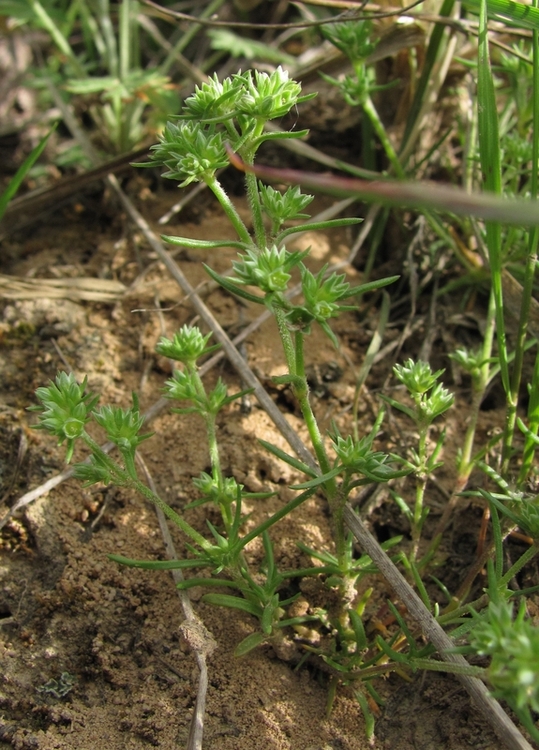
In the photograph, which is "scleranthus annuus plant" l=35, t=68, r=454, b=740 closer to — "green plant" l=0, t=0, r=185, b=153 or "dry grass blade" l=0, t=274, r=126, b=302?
"dry grass blade" l=0, t=274, r=126, b=302

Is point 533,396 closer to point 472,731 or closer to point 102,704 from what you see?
point 472,731

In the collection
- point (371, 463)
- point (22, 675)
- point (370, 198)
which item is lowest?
point (22, 675)

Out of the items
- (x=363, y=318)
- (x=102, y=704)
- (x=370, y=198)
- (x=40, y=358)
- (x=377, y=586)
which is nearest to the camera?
(x=370, y=198)

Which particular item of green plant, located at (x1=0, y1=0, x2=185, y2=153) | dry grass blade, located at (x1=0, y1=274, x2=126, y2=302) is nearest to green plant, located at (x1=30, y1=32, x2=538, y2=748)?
dry grass blade, located at (x1=0, y1=274, x2=126, y2=302)

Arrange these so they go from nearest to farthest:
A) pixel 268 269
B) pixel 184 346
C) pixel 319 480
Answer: pixel 268 269 < pixel 319 480 < pixel 184 346

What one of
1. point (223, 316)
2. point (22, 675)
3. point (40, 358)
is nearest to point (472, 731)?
point (22, 675)

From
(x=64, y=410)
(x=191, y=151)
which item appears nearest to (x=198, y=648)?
(x=64, y=410)

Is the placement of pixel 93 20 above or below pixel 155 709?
above

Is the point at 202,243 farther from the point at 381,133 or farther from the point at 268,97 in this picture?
the point at 381,133

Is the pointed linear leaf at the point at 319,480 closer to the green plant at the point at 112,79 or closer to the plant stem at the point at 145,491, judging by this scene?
the plant stem at the point at 145,491

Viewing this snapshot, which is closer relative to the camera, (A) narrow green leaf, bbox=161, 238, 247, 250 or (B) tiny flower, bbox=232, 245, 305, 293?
(B) tiny flower, bbox=232, 245, 305, 293

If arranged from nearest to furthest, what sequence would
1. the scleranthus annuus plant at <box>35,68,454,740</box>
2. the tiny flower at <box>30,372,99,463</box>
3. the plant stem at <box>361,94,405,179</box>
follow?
the scleranthus annuus plant at <box>35,68,454,740</box> < the tiny flower at <box>30,372,99,463</box> < the plant stem at <box>361,94,405,179</box>
